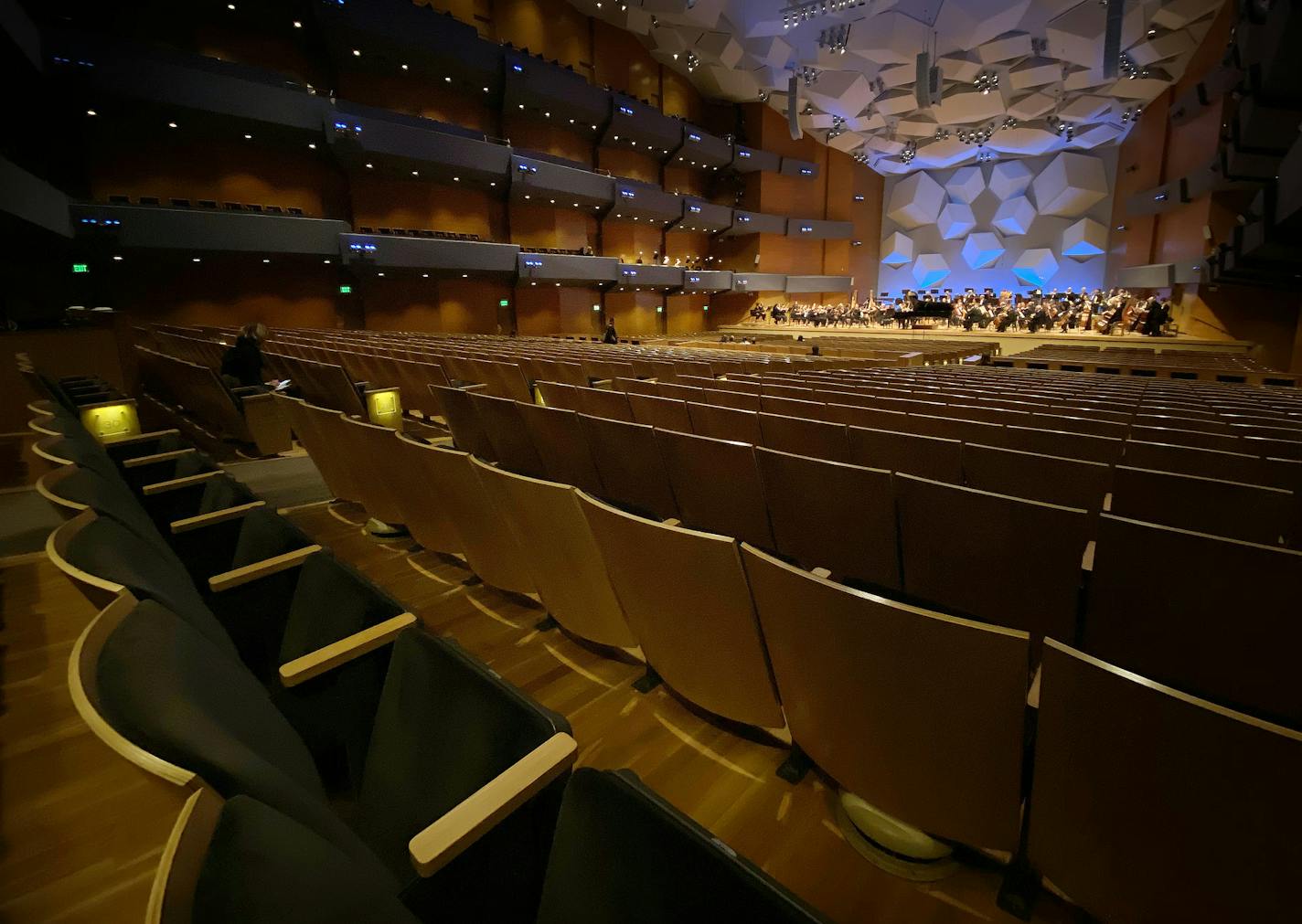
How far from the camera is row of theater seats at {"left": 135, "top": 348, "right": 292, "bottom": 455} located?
2752mm

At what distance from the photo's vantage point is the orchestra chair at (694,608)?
77 centimetres

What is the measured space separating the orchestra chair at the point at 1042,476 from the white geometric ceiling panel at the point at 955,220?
15961mm

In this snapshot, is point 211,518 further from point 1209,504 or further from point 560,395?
point 1209,504

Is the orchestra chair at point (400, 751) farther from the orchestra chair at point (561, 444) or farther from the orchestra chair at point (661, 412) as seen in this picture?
the orchestra chair at point (661, 412)

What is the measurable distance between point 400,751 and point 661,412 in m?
1.47

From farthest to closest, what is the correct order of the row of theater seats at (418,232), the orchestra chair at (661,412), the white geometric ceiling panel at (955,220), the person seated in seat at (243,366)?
the white geometric ceiling panel at (955,220) → the row of theater seats at (418,232) → the person seated in seat at (243,366) → the orchestra chair at (661,412)

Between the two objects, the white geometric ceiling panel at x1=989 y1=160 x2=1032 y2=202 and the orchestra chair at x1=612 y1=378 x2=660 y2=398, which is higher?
the white geometric ceiling panel at x1=989 y1=160 x2=1032 y2=202

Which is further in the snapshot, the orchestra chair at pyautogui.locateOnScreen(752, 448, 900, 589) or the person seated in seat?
the person seated in seat

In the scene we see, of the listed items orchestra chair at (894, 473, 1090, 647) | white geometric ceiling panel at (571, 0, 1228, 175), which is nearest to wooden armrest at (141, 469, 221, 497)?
orchestra chair at (894, 473, 1090, 647)

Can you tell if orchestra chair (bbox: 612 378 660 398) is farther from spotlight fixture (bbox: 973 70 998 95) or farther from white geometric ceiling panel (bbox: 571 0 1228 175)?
spotlight fixture (bbox: 973 70 998 95)

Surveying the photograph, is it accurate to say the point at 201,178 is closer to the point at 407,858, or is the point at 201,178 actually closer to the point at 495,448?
the point at 495,448

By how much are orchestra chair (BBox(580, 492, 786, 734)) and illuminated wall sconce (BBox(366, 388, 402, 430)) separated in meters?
2.20

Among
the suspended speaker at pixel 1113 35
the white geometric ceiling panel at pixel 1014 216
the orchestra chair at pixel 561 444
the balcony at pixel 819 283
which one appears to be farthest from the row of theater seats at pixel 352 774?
the white geometric ceiling panel at pixel 1014 216

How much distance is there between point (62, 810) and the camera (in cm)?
64
